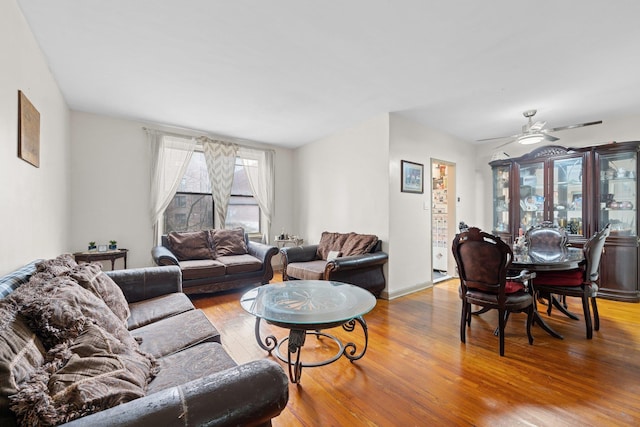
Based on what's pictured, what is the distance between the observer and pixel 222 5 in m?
1.86

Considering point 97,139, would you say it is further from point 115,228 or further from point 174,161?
point 115,228

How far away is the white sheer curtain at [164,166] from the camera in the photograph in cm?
429

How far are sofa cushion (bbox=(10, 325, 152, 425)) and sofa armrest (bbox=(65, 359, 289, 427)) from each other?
0.31 feet

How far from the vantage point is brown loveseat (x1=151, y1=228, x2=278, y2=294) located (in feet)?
12.2

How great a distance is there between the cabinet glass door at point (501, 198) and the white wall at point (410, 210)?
0.76m

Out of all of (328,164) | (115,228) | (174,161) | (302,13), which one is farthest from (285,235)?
(302,13)

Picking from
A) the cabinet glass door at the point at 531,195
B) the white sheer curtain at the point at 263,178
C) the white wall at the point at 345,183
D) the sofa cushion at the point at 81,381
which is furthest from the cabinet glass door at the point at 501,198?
the sofa cushion at the point at 81,381

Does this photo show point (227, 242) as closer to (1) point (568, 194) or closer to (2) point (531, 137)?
(2) point (531, 137)

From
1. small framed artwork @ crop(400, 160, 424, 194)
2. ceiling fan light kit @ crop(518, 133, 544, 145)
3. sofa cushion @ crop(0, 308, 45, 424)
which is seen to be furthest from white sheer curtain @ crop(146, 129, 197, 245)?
ceiling fan light kit @ crop(518, 133, 544, 145)

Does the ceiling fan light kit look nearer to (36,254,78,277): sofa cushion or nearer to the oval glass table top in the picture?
the oval glass table top

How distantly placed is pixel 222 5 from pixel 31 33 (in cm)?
156

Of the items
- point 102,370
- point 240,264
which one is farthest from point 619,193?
point 102,370

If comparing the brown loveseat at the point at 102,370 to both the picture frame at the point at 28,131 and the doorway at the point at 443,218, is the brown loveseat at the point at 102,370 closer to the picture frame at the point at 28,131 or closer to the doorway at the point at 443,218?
the picture frame at the point at 28,131

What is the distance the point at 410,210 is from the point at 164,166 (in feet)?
12.7
